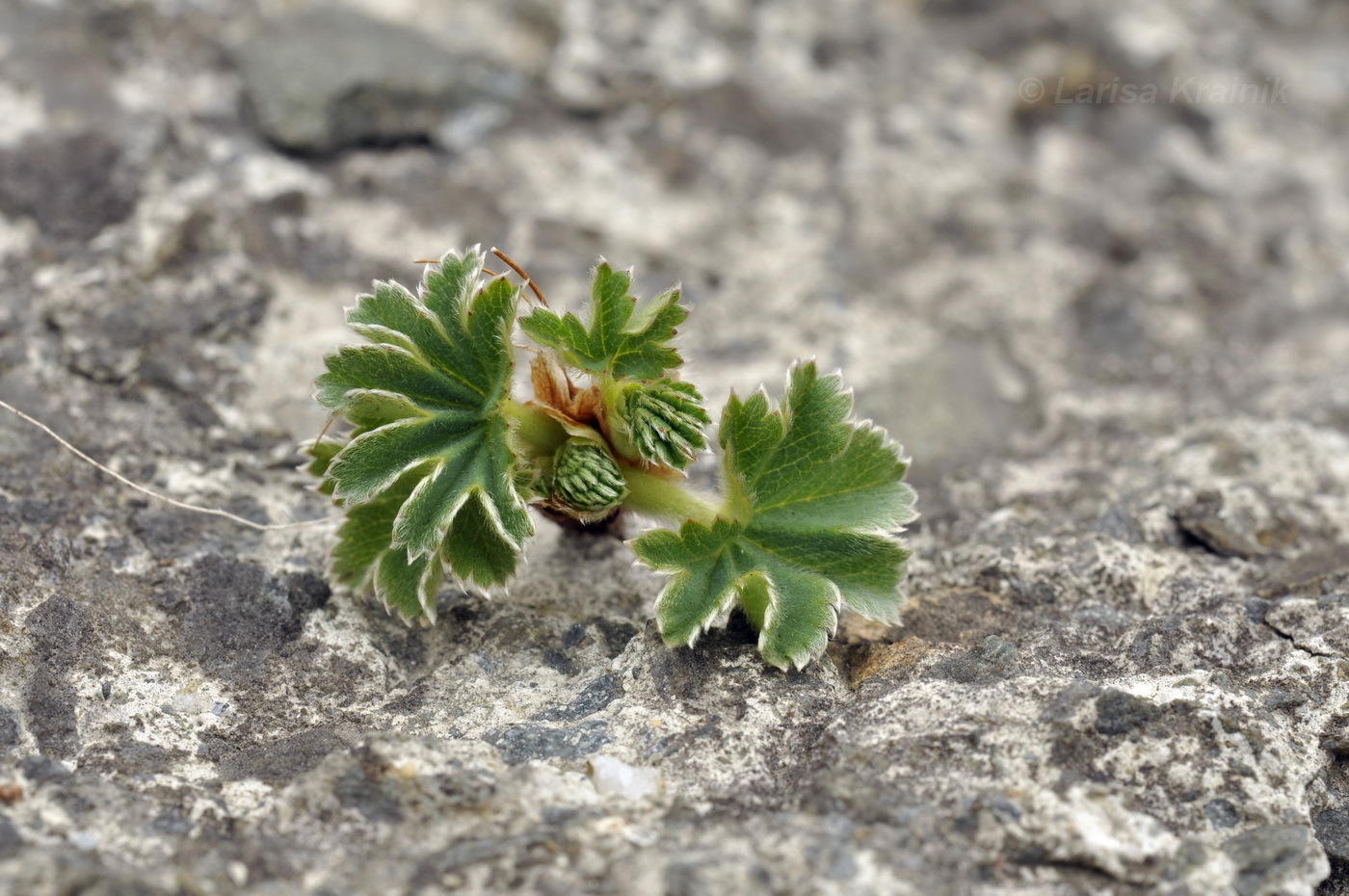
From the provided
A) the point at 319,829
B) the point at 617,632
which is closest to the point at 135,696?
the point at 319,829

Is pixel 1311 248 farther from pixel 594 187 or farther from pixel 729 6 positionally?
pixel 594 187

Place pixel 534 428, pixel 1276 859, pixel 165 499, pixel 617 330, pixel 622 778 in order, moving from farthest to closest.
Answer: pixel 165 499, pixel 534 428, pixel 617 330, pixel 622 778, pixel 1276 859

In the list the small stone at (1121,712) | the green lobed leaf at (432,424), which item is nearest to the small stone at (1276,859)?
the small stone at (1121,712)

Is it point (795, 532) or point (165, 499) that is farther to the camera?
point (165, 499)

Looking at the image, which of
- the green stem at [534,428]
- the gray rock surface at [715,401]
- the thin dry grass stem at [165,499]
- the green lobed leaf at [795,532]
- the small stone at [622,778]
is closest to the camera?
the gray rock surface at [715,401]

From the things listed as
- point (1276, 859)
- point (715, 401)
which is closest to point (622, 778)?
point (1276, 859)

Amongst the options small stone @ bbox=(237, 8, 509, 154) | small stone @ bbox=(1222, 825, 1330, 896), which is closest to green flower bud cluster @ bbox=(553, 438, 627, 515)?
small stone @ bbox=(1222, 825, 1330, 896)

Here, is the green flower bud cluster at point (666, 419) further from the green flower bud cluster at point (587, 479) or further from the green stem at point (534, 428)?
the green stem at point (534, 428)

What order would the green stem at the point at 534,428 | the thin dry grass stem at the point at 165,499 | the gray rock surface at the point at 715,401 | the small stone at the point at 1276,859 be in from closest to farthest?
the small stone at the point at 1276,859 → the gray rock surface at the point at 715,401 → the green stem at the point at 534,428 → the thin dry grass stem at the point at 165,499

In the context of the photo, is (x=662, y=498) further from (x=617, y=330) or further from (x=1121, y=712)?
(x=1121, y=712)
